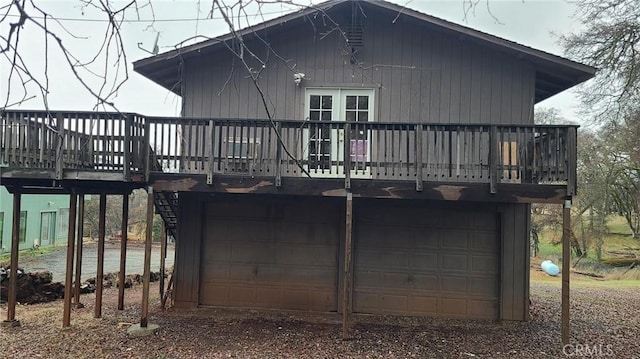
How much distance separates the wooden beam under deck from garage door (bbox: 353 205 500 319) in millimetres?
1831

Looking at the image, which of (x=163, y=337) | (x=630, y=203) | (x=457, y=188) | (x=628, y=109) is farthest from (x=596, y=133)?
(x=163, y=337)

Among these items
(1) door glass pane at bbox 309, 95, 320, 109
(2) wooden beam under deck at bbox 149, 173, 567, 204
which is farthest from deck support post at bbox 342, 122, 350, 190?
(1) door glass pane at bbox 309, 95, 320, 109

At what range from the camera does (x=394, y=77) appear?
9320 millimetres

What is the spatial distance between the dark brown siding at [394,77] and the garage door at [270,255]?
2.03 metres

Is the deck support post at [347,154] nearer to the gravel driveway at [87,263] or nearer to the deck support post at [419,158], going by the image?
the deck support post at [419,158]

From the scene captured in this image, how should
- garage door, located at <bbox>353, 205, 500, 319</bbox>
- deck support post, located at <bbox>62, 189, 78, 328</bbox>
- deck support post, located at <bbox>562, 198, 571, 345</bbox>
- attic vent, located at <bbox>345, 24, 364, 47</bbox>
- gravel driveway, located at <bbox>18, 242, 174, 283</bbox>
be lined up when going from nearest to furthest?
deck support post, located at <bbox>562, 198, 571, 345</bbox>
deck support post, located at <bbox>62, 189, 78, 328</bbox>
garage door, located at <bbox>353, 205, 500, 319</bbox>
attic vent, located at <bbox>345, 24, 364, 47</bbox>
gravel driveway, located at <bbox>18, 242, 174, 283</bbox>

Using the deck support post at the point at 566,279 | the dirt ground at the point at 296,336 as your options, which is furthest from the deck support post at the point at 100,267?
the deck support post at the point at 566,279

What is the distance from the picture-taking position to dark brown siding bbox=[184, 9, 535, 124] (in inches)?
360

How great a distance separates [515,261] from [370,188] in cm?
357

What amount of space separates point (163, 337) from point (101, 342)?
91 centimetres

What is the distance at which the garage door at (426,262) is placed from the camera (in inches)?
356

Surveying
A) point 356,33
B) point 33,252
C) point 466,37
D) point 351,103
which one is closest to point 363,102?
point 351,103

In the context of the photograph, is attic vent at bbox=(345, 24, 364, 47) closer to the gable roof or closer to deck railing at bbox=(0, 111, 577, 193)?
the gable roof

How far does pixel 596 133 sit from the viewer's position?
21938 mm
